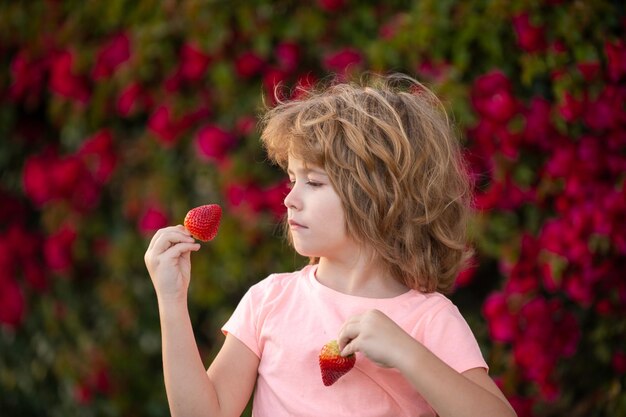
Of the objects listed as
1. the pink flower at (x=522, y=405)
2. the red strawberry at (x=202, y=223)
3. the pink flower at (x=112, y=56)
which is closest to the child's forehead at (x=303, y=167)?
the red strawberry at (x=202, y=223)

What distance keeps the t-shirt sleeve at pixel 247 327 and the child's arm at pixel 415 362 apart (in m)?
0.26

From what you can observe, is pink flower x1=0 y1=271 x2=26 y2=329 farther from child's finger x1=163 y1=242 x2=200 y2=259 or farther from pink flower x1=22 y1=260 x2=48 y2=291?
child's finger x1=163 y1=242 x2=200 y2=259

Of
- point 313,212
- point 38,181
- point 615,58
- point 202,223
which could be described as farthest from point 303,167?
point 38,181

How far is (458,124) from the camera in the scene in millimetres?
2752

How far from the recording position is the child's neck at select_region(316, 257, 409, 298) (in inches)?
73.0

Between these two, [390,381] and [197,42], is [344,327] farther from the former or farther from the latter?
[197,42]

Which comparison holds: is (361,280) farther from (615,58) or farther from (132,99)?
(132,99)

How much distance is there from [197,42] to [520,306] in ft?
4.50

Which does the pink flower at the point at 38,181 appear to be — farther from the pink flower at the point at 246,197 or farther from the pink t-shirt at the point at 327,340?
the pink t-shirt at the point at 327,340

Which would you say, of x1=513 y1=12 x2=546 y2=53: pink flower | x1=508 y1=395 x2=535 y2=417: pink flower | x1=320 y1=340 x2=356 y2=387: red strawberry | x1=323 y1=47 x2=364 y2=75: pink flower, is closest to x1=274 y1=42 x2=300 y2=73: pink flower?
x1=323 y1=47 x2=364 y2=75: pink flower

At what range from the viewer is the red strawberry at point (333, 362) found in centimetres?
168

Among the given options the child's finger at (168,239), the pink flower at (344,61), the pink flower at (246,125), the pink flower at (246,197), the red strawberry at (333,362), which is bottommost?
the pink flower at (246,197)

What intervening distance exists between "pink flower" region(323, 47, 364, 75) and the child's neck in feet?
3.93

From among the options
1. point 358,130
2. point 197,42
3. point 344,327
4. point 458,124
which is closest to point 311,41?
point 197,42
